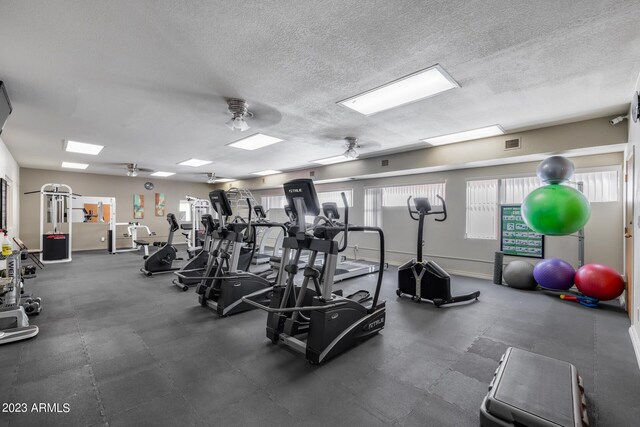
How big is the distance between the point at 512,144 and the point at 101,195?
12.3 meters

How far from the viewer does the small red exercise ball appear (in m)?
3.71

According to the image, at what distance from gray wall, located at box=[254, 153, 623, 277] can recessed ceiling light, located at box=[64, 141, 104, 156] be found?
5.79 m

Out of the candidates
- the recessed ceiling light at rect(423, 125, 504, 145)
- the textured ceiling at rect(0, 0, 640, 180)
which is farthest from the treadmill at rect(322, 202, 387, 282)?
the recessed ceiling light at rect(423, 125, 504, 145)

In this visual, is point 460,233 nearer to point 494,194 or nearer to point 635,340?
point 494,194

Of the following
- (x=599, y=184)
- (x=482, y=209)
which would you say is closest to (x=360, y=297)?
(x=482, y=209)

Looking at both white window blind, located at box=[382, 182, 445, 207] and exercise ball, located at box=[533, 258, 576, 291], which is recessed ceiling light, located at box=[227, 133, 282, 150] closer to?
white window blind, located at box=[382, 182, 445, 207]

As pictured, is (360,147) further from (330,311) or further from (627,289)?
(627,289)

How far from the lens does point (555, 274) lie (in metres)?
4.31

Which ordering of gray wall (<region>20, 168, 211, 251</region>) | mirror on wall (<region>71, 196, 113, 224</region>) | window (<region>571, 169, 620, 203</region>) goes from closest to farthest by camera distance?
window (<region>571, 169, 620, 203</region>) < gray wall (<region>20, 168, 211, 251</region>) < mirror on wall (<region>71, 196, 113, 224</region>)

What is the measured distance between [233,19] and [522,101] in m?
3.47

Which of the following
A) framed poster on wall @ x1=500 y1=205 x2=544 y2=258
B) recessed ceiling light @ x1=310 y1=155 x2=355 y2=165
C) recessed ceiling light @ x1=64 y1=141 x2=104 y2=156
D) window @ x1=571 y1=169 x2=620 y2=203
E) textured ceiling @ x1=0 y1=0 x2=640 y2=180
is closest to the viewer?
textured ceiling @ x1=0 y1=0 x2=640 y2=180

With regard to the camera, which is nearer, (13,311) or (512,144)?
(13,311)

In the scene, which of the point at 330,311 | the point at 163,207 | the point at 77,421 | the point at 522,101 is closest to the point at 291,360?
the point at 330,311

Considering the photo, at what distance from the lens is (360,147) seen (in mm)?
5871
